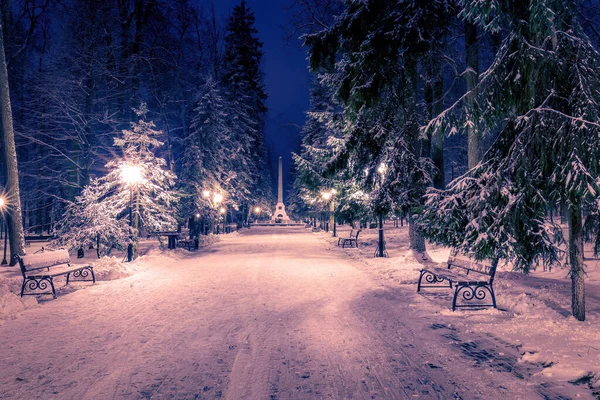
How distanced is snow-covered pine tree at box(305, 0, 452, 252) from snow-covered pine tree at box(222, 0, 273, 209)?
23.7 metres

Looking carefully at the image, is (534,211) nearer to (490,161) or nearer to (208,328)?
(490,161)

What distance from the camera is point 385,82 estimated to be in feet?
39.3

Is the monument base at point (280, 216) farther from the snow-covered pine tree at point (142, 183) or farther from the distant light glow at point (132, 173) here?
the distant light glow at point (132, 173)

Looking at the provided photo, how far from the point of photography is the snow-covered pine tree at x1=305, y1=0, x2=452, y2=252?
1126cm

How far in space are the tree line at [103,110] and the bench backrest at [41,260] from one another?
3652 millimetres

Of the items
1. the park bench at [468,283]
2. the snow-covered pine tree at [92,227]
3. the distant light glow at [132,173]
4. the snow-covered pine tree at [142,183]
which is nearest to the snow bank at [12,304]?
the snow-covered pine tree at [92,227]

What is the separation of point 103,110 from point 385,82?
14836mm

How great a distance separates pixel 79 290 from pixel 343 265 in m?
7.99

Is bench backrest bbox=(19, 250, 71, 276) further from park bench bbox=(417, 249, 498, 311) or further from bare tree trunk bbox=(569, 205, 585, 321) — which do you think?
bare tree trunk bbox=(569, 205, 585, 321)

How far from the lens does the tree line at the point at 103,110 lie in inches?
599

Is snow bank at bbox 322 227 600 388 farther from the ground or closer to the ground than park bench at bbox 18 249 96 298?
closer to the ground

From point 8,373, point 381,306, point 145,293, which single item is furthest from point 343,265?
point 8,373

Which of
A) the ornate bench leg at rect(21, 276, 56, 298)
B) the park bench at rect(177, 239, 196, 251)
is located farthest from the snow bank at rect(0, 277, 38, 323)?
the park bench at rect(177, 239, 196, 251)

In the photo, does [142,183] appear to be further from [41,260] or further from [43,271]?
[43,271]
